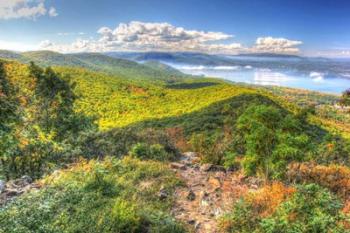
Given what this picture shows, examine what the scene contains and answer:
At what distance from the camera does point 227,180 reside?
1051 cm

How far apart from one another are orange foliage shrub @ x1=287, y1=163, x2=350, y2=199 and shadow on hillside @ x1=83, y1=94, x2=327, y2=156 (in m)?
5.33

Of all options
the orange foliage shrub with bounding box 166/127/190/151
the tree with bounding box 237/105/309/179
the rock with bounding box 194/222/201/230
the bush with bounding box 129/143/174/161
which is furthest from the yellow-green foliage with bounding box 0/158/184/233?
the orange foliage shrub with bounding box 166/127/190/151

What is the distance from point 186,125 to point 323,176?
107 feet

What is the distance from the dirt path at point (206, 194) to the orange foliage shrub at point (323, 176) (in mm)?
1235

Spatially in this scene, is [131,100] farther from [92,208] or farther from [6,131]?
[92,208]

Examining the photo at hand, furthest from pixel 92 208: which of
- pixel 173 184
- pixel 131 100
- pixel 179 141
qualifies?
pixel 131 100

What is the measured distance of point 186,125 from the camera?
4156cm

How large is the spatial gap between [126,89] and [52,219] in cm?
6947

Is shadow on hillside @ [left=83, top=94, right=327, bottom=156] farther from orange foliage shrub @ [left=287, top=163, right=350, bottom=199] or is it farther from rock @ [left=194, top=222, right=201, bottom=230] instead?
rock @ [left=194, top=222, right=201, bottom=230]

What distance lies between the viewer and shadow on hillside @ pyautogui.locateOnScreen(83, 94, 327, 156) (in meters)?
15.4

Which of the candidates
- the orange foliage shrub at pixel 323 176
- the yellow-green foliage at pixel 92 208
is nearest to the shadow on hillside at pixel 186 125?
the orange foliage shrub at pixel 323 176

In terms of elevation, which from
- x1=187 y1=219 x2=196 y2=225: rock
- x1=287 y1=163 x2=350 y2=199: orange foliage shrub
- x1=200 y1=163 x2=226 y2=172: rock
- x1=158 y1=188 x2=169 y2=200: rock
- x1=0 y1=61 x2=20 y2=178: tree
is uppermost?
x1=0 y1=61 x2=20 y2=178: tree

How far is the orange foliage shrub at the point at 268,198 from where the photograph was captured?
22.6 feet

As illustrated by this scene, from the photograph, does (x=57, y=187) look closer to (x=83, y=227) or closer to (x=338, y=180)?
(x=83, y=227)
